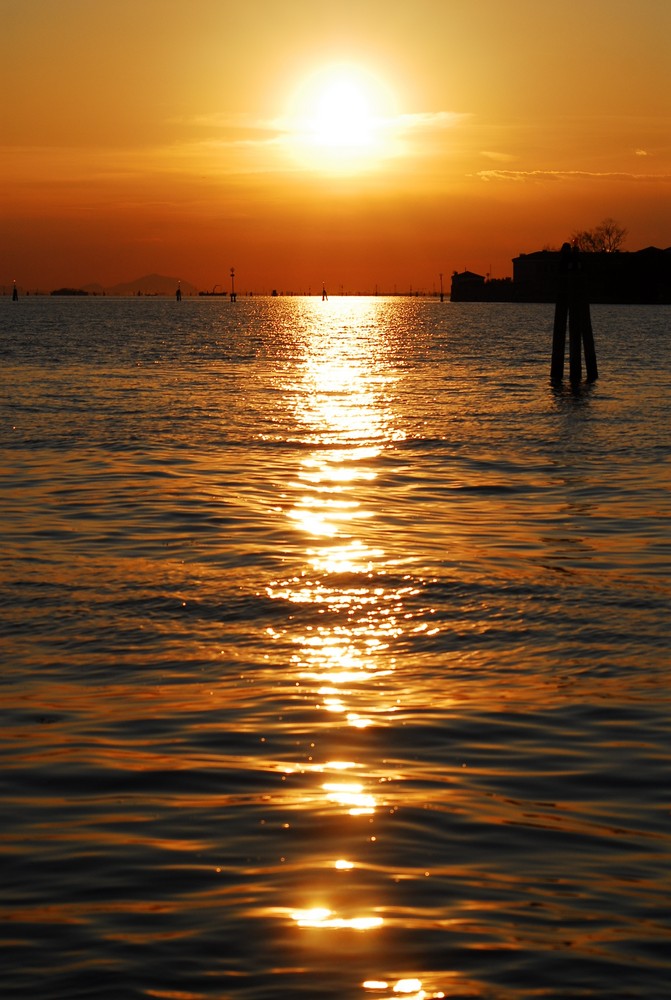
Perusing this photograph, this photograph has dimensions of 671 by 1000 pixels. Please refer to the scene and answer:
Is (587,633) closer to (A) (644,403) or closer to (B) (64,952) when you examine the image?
(B) (64,952)

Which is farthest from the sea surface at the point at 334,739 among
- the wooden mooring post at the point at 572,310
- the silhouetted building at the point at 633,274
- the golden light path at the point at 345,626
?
the silhouetted building at the point at 633,274

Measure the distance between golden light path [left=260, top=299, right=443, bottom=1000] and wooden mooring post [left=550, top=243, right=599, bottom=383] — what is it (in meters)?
12.8

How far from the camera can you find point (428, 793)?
24.1 feet

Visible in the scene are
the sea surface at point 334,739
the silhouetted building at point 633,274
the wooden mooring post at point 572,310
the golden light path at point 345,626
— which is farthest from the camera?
the silhouetted building at point 633,274

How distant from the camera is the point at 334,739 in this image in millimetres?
8242

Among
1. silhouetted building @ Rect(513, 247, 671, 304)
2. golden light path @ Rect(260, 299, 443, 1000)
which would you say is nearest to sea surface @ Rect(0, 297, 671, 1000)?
golden light path @ Rect(260, 299, 443, 1000)

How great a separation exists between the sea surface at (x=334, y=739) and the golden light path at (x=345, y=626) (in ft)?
0.10

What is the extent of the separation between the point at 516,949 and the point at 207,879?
1458mm

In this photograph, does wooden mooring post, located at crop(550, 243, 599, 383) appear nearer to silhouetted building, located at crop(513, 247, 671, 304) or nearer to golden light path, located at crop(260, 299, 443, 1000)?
golden light path, located at crop(260, 299, 443, 1000)

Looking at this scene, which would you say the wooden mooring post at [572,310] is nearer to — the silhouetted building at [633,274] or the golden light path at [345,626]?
the golden light path at [345,626]

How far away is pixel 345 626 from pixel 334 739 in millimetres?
2967

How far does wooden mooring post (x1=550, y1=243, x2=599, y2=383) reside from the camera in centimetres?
3856

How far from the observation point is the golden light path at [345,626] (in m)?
5.99

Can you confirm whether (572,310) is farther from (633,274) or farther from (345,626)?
(633,274)
